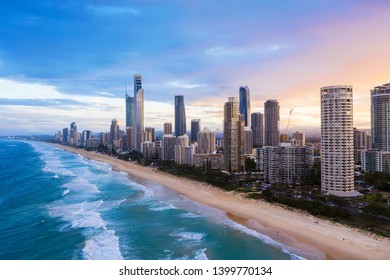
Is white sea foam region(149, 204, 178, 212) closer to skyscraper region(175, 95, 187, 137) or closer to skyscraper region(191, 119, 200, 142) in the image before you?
skyscraper region(191, 119, 200, 142)

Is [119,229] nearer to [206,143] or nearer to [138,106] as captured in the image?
[206,143]

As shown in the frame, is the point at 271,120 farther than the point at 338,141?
Yes

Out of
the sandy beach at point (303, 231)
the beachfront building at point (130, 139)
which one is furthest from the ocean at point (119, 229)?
the beachfront building at point (130, 139)

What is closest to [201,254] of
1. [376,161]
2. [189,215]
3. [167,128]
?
[189,215]

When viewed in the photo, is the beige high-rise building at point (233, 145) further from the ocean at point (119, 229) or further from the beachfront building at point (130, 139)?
the beachfront building at point (130, 139)

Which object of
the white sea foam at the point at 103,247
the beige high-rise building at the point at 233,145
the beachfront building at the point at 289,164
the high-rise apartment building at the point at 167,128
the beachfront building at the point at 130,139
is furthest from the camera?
the beachfront building at the point at 130,139

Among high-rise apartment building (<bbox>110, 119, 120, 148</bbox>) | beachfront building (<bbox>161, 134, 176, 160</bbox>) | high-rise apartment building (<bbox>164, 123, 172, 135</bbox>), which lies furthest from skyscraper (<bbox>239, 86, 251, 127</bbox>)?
beachfront building (<bbox>161, 134, 176, 160</bbox>)
